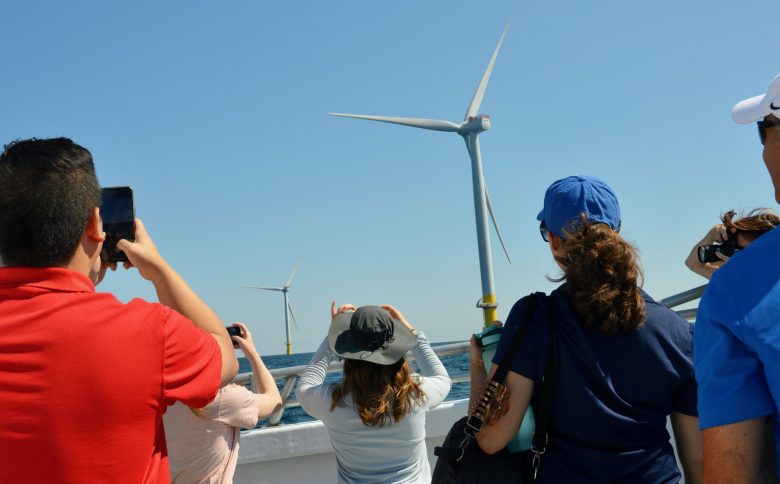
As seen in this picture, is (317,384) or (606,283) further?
(317,384)

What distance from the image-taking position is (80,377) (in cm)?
167

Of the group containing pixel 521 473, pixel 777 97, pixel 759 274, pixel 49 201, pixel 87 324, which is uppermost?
pixel 777 97

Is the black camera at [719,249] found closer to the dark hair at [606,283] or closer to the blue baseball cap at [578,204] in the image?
the blue baseball cap at [578,204]

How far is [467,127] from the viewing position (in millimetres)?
27547

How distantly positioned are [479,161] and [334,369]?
74.8 ft

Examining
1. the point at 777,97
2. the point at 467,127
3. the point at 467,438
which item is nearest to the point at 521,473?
the point at 467,438

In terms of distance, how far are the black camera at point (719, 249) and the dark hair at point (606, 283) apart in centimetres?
93

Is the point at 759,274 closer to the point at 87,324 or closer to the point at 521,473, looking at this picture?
the point at 521,473

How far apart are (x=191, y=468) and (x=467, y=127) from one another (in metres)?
25.6

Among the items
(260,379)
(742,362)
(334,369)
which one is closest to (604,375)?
(742,362)

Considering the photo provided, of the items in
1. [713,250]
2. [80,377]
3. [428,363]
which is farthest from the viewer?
[428,363]

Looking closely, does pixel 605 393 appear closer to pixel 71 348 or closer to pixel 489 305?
pixel 71 348

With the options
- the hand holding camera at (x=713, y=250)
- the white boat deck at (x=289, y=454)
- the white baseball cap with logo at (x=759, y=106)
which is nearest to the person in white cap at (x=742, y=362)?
the white baseball cap with logo at (x=759, y=106)

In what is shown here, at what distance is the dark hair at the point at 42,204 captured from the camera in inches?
67.7
